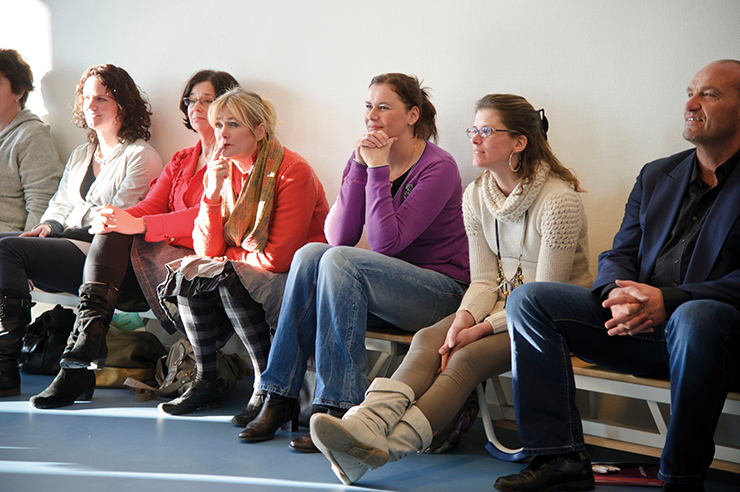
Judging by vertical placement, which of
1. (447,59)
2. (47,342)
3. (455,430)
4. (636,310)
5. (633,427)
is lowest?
(47,342)

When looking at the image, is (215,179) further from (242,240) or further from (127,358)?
(127,358)

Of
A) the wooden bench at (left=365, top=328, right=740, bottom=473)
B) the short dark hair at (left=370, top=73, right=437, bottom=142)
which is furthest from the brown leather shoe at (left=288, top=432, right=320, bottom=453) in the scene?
the short dark hair at (left=370, top=73, right=437, bottom=142)

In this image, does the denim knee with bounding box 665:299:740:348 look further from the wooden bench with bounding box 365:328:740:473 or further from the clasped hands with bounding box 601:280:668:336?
the wooden bench with bounding box 365:328:740:473

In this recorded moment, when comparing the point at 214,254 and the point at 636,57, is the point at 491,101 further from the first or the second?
the point at 214,254

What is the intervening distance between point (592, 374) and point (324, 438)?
0.79 metres

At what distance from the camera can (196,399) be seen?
255cm

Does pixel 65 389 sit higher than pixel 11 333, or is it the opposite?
pixel 11 333

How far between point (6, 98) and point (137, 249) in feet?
5.63

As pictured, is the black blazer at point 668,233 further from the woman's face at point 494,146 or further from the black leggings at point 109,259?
the black leggings at point 109,259

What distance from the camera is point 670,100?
2320 mm

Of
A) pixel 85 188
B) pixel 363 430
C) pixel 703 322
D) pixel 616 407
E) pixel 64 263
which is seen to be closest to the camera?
pixel 703 322

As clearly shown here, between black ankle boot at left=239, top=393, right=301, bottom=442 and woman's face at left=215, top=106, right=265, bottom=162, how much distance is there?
0.97m

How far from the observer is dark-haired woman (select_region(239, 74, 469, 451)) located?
2.10 m

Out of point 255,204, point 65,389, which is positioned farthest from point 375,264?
point 65,389
